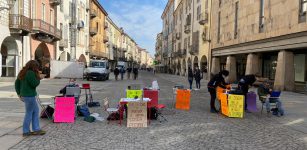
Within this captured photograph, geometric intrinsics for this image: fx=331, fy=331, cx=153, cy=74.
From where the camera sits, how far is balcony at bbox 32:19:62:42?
29.4 meters

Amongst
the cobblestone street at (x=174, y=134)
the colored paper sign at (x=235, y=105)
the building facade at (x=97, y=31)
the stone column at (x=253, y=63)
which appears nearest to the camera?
the cobblestone street at (x=174, y=134)

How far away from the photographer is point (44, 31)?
1195 inches

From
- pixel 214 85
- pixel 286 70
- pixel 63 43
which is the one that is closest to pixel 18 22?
pixel 63 43

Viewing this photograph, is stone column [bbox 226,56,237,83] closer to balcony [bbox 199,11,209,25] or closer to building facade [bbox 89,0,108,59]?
balcony [bbox 199,11,209,25]

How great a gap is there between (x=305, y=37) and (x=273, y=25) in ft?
14.2

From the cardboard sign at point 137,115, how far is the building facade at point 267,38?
14.9 meters

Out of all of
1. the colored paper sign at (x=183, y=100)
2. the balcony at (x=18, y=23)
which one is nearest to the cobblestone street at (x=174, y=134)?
the colored paper sign at (x=183, y=100)

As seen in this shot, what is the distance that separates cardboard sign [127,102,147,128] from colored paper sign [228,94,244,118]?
11.1 ft

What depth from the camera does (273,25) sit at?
24172 millimetres

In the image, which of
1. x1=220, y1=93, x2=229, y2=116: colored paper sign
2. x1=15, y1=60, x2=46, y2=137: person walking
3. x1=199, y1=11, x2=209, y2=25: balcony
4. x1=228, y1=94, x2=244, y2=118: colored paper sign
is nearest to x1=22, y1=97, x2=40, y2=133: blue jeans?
x1=15, y1=60, x2=46, y2=137: person walking

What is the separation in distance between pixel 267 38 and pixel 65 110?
1965 cm

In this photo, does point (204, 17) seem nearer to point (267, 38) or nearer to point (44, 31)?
point (267, 38)

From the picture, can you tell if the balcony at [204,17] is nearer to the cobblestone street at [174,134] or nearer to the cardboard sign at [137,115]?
the cobblestone street at [174,134]

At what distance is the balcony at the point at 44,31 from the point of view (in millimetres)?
29370
